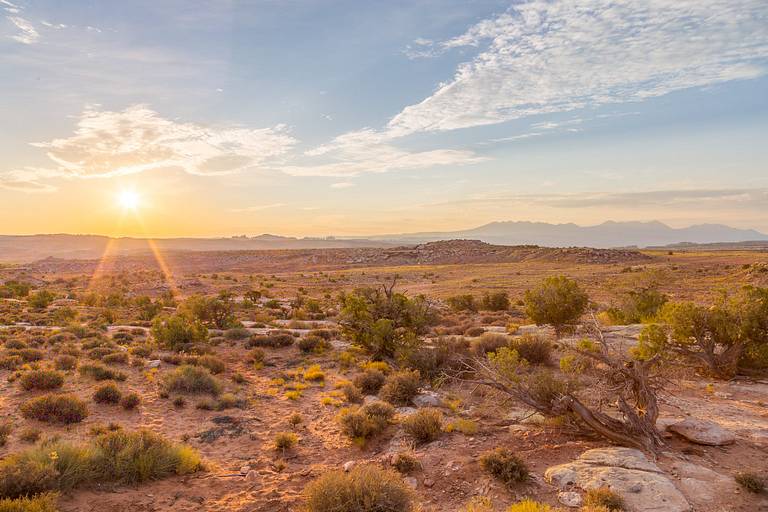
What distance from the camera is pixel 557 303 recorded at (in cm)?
1888

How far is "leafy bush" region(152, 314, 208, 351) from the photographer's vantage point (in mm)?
18469

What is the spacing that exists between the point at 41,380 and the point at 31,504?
8.20m

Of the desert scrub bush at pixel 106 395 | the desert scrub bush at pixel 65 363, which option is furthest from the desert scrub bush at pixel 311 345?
the desert scrub bush at pixel 65 363

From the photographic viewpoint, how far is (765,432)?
339 inches

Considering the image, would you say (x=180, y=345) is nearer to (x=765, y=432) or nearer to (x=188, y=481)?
(x=188, y=481)

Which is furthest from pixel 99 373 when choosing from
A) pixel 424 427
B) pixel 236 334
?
pixel 424 427

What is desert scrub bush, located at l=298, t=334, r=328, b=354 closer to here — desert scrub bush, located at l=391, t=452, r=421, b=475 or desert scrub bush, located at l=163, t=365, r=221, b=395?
desert scrub bush, located at l=163, t=365, r=221, b=395

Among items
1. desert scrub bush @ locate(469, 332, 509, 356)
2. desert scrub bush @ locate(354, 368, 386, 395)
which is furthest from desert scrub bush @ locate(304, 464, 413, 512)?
desert scrub bush @ locate(469, 332, 509, 356)

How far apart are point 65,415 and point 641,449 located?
12.5 m

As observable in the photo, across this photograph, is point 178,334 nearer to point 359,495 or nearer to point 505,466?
point 359,495

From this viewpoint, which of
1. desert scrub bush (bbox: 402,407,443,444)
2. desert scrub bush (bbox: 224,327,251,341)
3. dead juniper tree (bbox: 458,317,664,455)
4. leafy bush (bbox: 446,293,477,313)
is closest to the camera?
dead juniper tree (bbox: 458,317,664,455)

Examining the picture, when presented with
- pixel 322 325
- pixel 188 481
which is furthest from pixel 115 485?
pixel 322 325

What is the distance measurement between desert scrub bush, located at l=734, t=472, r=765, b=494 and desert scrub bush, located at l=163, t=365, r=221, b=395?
12.5m

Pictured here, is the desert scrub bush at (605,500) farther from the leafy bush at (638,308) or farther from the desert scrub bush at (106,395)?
the leafy bush at (638,308)
